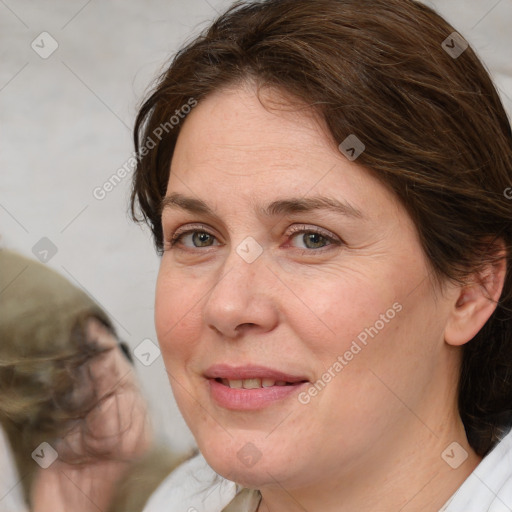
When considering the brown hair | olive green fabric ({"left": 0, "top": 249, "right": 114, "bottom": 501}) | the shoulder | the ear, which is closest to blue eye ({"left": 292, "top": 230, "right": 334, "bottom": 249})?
the brown hair

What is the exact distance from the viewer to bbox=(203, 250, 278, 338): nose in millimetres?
1458

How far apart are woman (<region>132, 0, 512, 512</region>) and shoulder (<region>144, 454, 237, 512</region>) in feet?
1.35

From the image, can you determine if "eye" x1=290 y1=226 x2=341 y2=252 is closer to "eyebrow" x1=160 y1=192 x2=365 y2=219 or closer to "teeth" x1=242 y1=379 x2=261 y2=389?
"eyebrow" x1=160 y1=192 x2=365 y2=219

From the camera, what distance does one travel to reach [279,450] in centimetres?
150

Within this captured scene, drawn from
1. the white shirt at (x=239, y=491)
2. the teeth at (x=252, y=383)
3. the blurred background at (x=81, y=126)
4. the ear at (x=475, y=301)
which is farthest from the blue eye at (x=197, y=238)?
the blurred background at (x=81, y=126)

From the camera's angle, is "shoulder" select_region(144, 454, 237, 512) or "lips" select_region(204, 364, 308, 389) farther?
"shoulder" select_region(144, 454, 237, 512)

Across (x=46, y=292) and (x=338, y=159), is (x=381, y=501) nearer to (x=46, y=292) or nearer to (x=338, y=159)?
(x=338, y=159)

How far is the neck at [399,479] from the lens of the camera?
1.61m

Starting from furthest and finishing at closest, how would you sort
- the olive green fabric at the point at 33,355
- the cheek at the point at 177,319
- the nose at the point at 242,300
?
the olive green fabric at the point at 33,355 < the cheek at the point at 177,319 < the nose at the point at 242,300

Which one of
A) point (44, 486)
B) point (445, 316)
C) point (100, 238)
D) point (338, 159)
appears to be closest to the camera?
point (338, 159)

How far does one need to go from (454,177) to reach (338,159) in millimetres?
208

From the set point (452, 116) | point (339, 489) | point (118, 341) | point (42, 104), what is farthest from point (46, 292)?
point (452, 116)

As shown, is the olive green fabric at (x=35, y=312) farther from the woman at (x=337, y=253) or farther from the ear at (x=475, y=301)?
the ear at (x=475, y=301)

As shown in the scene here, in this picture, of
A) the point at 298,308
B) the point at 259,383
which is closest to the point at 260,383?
the point at 259,383
